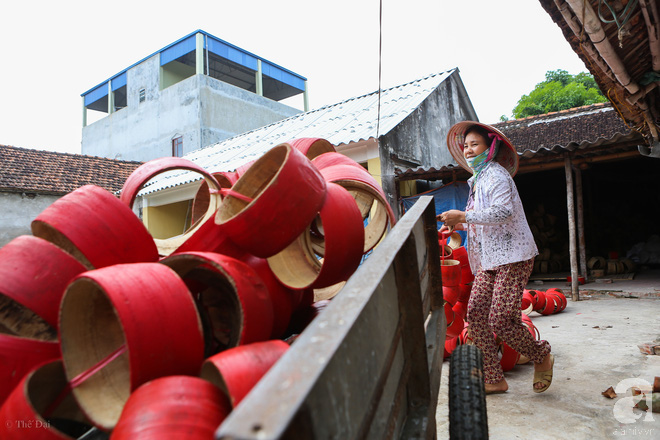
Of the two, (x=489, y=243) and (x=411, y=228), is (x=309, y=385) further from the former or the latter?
(x=489, y=243)

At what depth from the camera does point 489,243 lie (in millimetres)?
2666

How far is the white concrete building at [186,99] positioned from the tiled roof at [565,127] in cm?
1382

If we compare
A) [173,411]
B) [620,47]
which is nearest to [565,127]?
[620,47]

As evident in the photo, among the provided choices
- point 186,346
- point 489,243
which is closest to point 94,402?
point 186,346

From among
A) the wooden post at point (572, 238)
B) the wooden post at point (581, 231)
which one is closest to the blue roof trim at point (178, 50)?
the wooden post at point (581, 231)

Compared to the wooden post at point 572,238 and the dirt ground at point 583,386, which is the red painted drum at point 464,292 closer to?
the dirt ground at point 583,386

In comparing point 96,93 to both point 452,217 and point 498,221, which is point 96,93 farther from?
point 498,221

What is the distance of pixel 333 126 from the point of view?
10586mm

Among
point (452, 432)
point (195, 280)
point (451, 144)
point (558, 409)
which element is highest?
point (451, 144)

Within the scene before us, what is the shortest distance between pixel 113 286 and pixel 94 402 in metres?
0.35

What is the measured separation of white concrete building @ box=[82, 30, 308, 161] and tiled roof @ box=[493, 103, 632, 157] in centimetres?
1382

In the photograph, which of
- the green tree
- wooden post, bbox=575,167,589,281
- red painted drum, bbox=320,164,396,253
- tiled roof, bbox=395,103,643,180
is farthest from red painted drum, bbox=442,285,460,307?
the green tree

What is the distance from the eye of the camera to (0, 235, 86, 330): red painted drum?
124 cm

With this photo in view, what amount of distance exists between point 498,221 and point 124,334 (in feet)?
6.85
